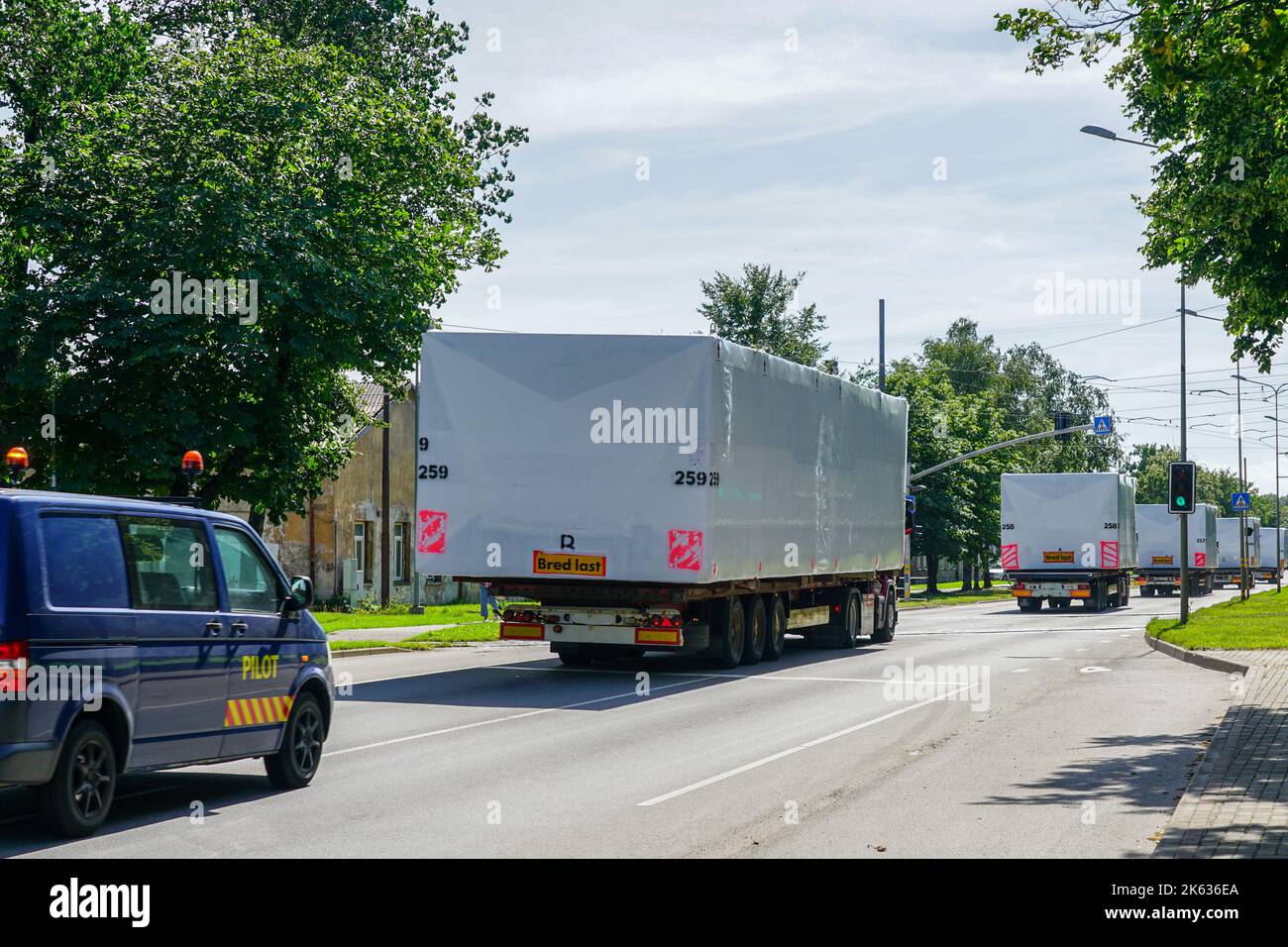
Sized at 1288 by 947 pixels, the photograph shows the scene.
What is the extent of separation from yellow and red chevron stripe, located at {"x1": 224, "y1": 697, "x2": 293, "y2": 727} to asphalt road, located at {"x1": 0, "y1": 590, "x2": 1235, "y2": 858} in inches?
20.4

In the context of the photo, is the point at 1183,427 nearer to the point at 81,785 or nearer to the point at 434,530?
the point at 434,530

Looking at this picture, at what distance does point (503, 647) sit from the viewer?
26750mm

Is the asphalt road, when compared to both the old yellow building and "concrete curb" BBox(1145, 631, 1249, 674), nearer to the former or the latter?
"concrete curb" BBox(1145, 631, 1249, 674)

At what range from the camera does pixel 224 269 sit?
25.1 metres

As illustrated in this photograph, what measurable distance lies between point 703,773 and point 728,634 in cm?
946

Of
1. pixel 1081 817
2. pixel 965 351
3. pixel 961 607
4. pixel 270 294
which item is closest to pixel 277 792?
pixel 1081 817

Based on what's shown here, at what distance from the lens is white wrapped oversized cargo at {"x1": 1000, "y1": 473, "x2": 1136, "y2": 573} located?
44.5 meters

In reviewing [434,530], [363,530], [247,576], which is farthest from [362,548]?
[247,576]

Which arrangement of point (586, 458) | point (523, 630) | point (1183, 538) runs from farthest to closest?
point (1183, 538) < point (523, 630) < point (586, 458)

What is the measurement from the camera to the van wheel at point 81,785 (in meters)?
8.17

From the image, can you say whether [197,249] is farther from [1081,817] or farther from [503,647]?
[1081,817]

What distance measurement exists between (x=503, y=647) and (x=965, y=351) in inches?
3181

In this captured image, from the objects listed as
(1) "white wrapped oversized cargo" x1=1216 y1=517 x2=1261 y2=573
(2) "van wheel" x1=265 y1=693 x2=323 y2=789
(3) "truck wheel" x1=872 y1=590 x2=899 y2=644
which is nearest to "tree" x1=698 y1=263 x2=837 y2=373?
(1) "white wrapped oversized cargo" x1=1216 y1=517 x2=1261 y2=573
